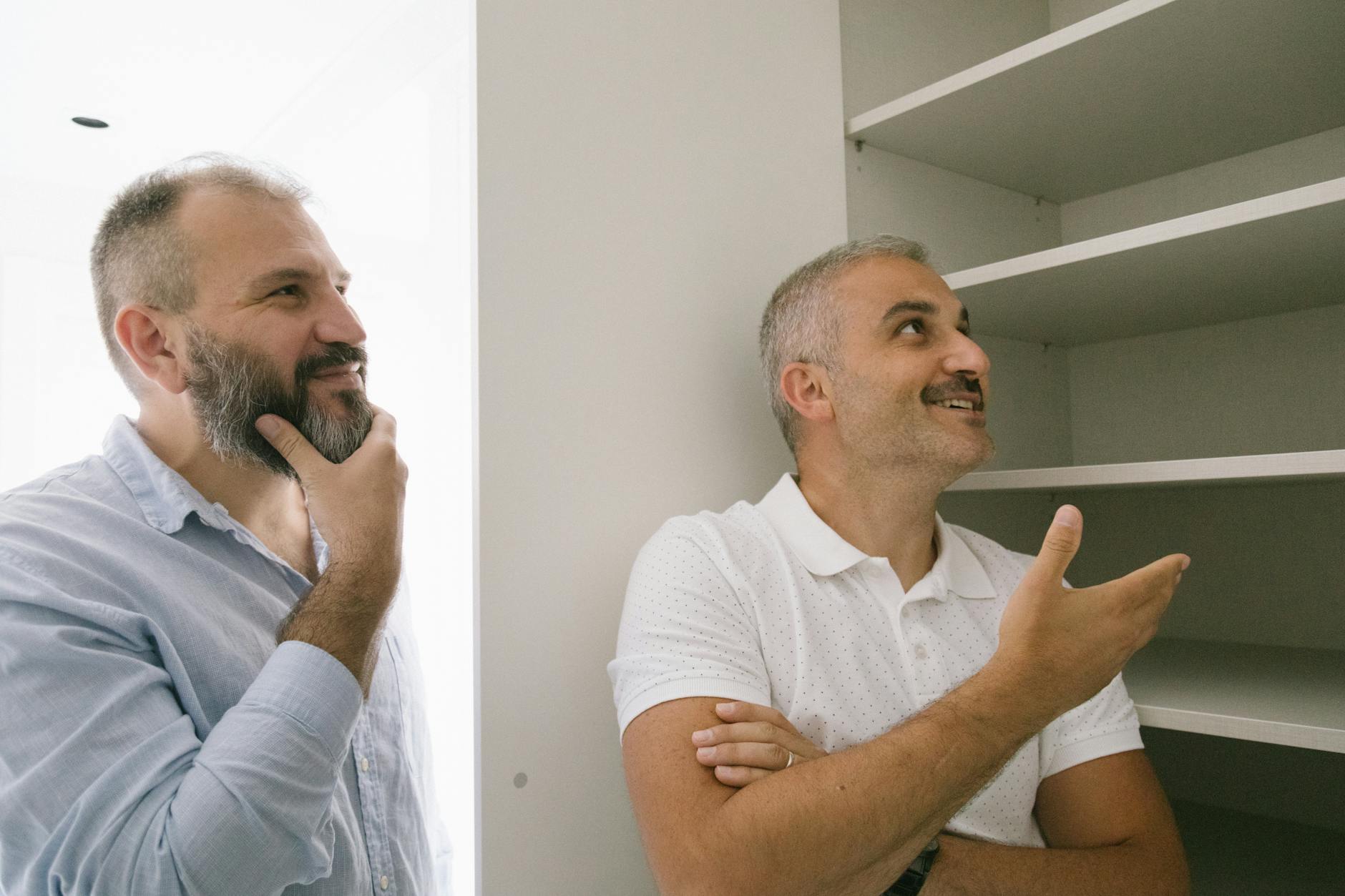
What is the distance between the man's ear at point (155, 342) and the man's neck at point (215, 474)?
0.15 ft

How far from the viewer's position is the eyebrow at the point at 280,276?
1.04m

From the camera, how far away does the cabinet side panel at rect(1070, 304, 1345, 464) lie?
1.74 m

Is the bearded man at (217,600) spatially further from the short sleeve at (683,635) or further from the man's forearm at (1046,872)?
the man's forearm at (1046,872)

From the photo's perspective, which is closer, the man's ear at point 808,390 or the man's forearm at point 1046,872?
the man's forearm at point 1046,872

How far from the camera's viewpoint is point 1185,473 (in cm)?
126

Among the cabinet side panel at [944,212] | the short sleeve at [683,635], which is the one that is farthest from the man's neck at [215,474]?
the cabinet side panel at [944,212]

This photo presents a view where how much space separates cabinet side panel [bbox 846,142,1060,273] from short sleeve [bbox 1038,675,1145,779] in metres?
0.96

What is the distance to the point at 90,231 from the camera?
120 inches

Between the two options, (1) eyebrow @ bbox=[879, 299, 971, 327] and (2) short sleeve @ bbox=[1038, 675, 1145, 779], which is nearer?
(2) short sleeve @ bbox=[1038, 675, 1145, 779]

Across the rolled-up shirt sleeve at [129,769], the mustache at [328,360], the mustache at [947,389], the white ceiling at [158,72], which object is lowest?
the rolled-up shirt sleeve at [129,769]

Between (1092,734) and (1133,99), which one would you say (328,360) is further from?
(1133,99)

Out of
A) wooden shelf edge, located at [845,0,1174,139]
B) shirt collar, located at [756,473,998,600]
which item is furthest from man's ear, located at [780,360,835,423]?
wooden shelf edge, located at [845,0,1174,139]

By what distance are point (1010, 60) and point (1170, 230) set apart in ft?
1.40

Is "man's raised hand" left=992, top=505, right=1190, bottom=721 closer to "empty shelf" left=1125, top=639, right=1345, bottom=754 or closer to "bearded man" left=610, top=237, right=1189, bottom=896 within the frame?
"bearded man" left=610, top=237, right=1189, bottom=896
